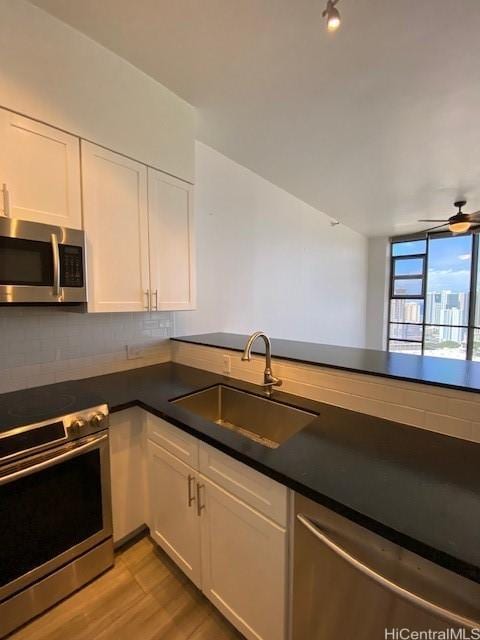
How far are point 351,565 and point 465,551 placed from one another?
0.95ft

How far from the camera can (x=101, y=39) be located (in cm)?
151

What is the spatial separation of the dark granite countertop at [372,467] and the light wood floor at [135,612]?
2.91 ft

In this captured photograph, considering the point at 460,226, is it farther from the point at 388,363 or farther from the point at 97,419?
the point at 97,419

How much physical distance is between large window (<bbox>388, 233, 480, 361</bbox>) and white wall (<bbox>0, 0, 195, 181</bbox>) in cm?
600

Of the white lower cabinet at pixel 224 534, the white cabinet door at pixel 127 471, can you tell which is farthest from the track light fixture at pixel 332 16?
the white cabinet door at pixel 127 471

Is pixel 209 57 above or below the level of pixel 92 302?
above

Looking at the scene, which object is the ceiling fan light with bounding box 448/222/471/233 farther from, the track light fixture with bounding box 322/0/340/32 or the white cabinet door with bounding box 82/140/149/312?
the white cabinet door with bounding box 82/140/149/312

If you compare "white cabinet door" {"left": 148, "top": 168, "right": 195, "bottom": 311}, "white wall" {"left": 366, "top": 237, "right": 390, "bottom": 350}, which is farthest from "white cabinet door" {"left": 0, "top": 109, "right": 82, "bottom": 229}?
"white wall" {"left": 366, "top": 237, "right": 390, "bottom": 350}

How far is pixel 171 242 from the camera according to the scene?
6.44 feet

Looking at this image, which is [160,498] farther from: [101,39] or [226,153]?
A: [226,153]

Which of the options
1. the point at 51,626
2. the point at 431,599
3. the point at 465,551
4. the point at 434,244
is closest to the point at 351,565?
the point at 431,599

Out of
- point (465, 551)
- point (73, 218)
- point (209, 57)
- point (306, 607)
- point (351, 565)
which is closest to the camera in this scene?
point (465, 551)

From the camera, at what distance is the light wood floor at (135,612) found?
1.27m

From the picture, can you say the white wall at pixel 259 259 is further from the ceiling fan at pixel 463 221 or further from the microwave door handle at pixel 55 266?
the ceiling fan at pixel 463 221
